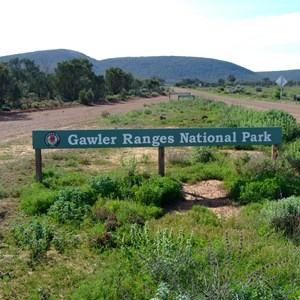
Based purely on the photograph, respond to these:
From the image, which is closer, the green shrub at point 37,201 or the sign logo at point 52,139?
the green shrub at point 37,201

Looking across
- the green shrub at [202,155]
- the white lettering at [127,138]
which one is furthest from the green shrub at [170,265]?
the green shrub at [202,155]

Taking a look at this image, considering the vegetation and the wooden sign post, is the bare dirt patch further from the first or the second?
the wooden sign post

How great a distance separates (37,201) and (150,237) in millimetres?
2568

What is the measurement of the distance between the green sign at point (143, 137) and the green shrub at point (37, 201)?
116cm

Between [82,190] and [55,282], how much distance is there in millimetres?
2937

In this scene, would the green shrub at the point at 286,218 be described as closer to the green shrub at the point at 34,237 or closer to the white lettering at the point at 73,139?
the green shrub at the point at 34,237

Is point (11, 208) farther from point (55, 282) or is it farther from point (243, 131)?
point (243, 131)

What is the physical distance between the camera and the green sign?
8.56 meters

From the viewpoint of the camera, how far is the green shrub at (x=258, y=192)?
7.64 m

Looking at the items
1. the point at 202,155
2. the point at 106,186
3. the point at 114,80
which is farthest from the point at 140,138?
the point at 114,80

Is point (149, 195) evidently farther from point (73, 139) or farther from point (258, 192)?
point (73, 139)

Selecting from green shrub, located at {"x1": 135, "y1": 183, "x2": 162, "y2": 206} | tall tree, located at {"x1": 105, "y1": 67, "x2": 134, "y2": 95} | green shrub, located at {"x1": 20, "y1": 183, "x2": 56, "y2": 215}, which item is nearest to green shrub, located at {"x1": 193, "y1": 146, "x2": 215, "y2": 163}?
green shrub, located at {"x1": 135, "y1": 183, "x2": 162, "y2": 206}

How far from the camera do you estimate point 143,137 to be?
28.4 feet

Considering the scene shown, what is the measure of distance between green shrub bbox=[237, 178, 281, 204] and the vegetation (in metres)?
0.02
